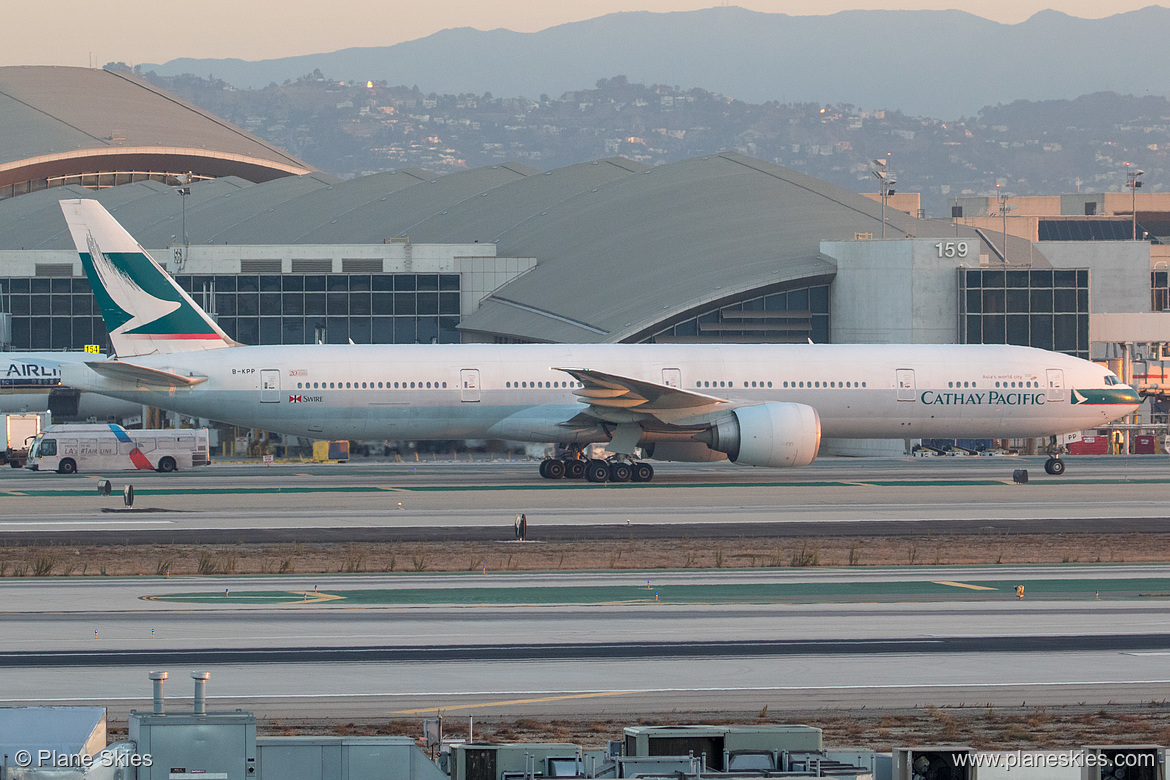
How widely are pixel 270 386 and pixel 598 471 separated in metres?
12.0

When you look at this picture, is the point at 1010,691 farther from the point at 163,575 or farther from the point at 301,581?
the point at 163,575

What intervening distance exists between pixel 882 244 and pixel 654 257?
46.0 ft

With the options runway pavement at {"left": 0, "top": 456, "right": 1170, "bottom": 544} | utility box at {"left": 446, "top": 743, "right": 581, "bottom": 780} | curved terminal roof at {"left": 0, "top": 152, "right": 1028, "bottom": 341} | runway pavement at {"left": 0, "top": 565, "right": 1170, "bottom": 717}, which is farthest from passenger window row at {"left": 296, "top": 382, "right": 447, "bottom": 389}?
utility box at {"left": 446, "top": 743, "right": 581, "bottom": 780}

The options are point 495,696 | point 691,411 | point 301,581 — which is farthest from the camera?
point 691,411

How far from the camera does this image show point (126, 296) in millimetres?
49781

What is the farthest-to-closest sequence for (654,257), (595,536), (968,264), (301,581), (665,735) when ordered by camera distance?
(654,257) < (968,264) < (595,536) < (301,581) < (665,735)

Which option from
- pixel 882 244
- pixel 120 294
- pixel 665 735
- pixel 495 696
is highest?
pixel 882 244

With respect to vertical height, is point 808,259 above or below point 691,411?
above

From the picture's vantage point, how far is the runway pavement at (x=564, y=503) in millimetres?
35781

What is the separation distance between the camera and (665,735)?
1080 cm

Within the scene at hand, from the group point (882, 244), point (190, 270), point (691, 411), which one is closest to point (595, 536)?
point (691, 411)

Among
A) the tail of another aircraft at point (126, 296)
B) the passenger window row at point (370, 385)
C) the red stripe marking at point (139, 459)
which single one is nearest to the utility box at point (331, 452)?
the red stripe marking at point (139, 459)

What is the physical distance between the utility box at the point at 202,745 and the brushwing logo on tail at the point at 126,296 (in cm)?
4136

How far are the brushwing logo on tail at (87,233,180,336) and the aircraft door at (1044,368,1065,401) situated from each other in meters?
32.6
